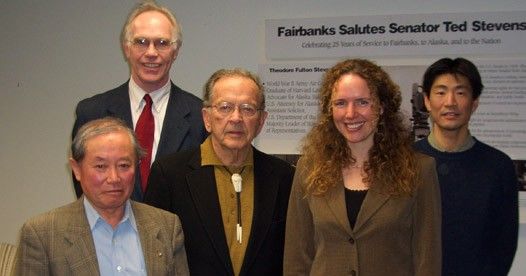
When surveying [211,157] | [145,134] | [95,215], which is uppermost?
[145,134]

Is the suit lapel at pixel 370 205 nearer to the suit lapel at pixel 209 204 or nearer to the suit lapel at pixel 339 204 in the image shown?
the suit lapel at pixel 339 204

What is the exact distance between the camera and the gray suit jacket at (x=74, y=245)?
193 cm

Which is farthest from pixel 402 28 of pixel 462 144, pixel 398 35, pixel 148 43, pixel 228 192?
pixel 228 192

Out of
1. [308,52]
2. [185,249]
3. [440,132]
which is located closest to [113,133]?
[185,249]

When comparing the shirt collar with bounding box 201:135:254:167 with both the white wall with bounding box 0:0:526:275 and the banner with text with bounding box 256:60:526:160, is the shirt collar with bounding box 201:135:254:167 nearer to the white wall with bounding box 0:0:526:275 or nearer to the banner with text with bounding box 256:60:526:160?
the banner with text with bounding box 256:60:526:160

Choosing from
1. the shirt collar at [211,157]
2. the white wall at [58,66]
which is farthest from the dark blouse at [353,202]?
the white wall at [58,66]

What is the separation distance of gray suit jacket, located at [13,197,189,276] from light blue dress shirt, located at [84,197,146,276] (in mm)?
23

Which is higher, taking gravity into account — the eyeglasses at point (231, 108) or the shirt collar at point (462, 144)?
the eyeglasses at point (231, 108)

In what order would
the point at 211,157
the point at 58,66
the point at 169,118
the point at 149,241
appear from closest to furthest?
the point at 149,241, the point at 211,157, the point at 169,118, the point at 58,66

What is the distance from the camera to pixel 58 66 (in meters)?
4.50

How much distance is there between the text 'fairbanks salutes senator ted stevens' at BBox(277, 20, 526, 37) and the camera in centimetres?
379

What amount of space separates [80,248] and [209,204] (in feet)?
1.66

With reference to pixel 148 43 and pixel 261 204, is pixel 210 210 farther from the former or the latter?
pixel 148 43

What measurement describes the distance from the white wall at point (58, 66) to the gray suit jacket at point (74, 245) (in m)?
2.24
